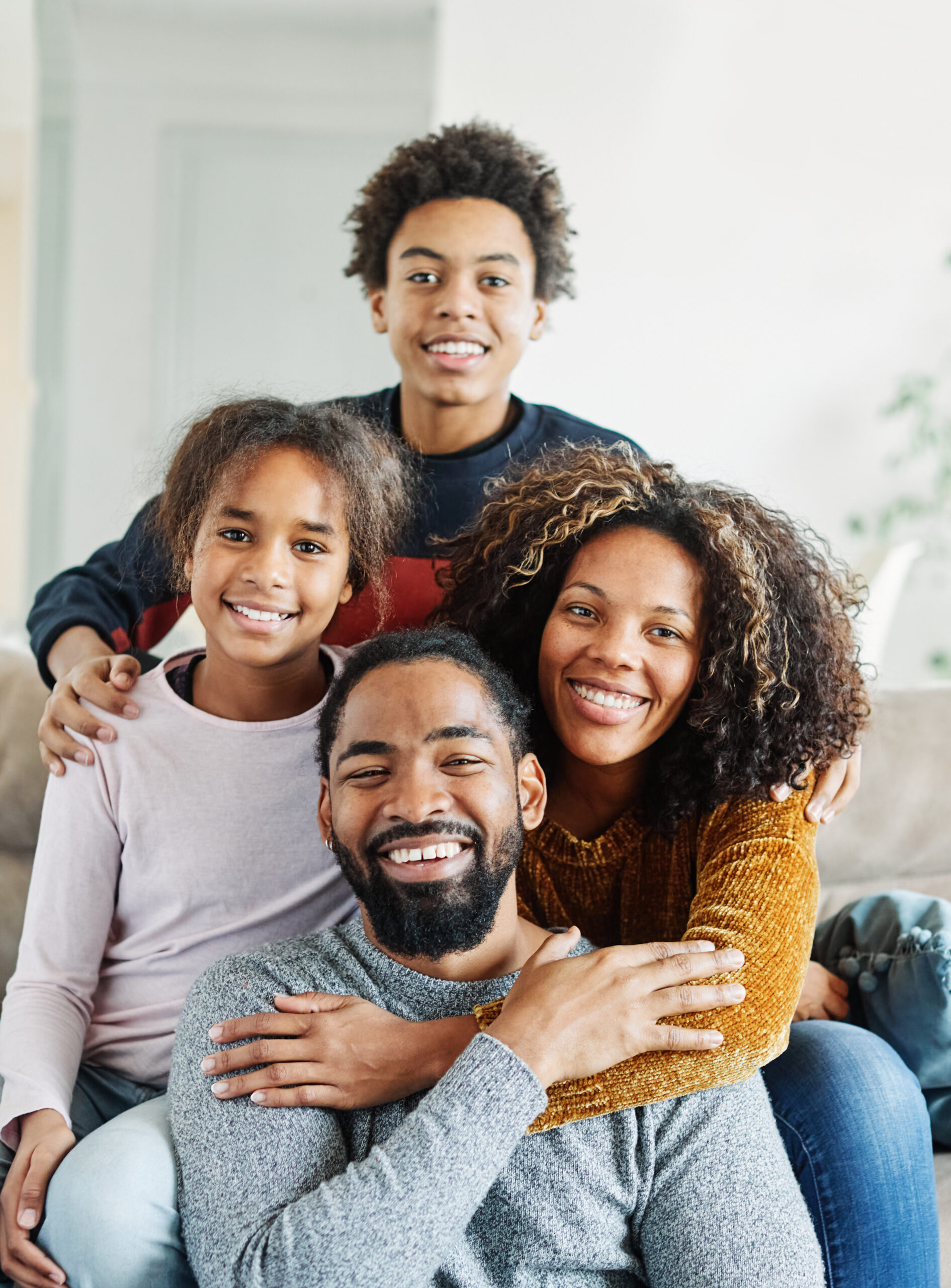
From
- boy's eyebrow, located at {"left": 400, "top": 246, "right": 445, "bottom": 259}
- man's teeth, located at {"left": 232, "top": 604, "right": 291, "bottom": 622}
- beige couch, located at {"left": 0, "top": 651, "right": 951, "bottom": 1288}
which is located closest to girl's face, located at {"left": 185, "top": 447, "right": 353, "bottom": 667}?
man's teeth, located at {"left": 232, "top": 604, "right": 291, "bottom": 622}

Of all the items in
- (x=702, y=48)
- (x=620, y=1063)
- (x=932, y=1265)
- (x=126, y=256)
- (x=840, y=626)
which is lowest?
(x=932, y=1265)

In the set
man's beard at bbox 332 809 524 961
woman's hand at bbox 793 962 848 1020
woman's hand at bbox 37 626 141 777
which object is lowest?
woman's hand at bbox 793 962 848 1020

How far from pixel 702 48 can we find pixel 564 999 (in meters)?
3.98

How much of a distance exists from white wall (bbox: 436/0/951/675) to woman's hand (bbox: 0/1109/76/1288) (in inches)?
130

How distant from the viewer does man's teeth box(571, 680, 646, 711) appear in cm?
148

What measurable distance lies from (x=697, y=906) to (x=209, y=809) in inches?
25.6

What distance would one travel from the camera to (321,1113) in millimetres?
1179

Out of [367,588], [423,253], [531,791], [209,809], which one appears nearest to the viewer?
[531,791]

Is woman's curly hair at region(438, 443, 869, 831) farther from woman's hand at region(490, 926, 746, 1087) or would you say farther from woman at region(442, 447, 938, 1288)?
woman's hand at region(490, 926, 746, 1087)

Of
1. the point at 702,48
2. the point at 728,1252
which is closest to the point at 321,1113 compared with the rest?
the point at 728,1252

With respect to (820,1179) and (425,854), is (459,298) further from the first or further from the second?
(820,1179)

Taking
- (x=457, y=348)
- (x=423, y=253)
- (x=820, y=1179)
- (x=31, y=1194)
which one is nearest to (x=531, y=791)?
(x=820, y=1179)

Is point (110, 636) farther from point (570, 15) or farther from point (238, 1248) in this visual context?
point (570, 15)

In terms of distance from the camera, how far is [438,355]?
2170 millimetres
